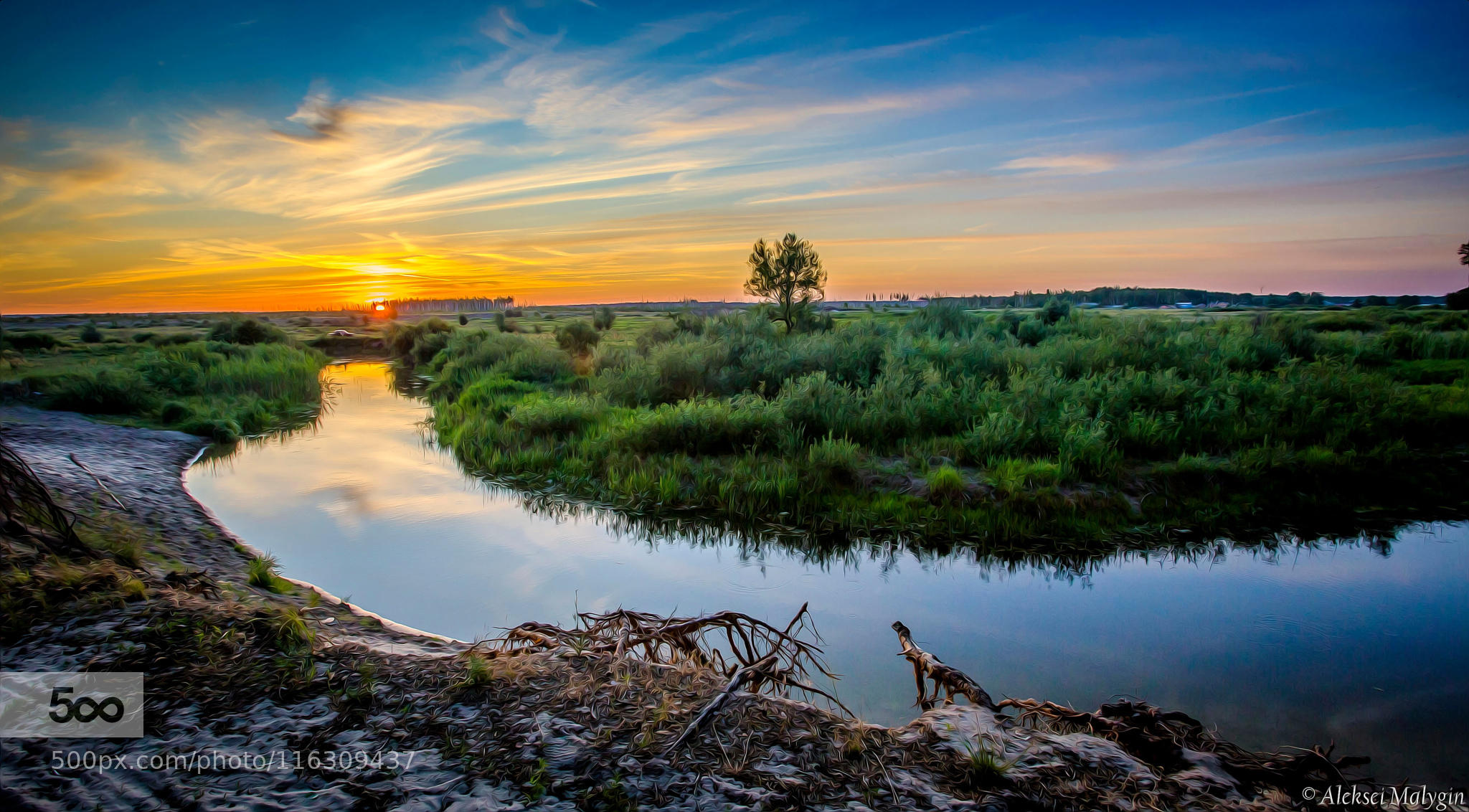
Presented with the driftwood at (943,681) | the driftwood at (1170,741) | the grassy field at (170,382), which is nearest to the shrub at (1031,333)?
the driftwood at (943,681)

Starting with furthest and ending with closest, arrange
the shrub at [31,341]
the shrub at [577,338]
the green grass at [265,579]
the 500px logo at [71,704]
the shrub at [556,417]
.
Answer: the shrub at [577,338] → the shrub at [31,341] → the shrub at [556,417] → the green grass at [265,579] → the 500px logo at [71,704]

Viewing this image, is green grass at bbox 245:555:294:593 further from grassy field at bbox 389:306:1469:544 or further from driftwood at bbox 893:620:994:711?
driftwood at bbox 893:620:994:711

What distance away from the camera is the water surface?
4.84 meters

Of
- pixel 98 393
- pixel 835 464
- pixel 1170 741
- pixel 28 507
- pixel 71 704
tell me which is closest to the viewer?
pixel 71 704

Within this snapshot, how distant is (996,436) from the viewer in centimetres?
1098

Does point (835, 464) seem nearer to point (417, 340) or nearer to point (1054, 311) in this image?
point (1054, 311)

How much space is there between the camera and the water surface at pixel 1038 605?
4.84 metres

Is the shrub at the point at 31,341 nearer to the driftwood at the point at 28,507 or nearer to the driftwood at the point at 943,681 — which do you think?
the driftwood at the point at 28,507

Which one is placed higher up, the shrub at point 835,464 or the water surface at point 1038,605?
the shrub at point 835,464

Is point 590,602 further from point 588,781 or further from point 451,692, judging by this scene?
point 588,781

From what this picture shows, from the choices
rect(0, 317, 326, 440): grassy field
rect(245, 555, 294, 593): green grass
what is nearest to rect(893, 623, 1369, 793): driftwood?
rect(245, 555, 294, 593): green grass

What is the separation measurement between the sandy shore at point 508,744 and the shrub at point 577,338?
2783 centimetres

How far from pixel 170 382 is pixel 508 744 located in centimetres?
2275

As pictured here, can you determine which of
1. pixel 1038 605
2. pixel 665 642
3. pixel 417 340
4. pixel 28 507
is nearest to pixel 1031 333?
pixel 1038 605
